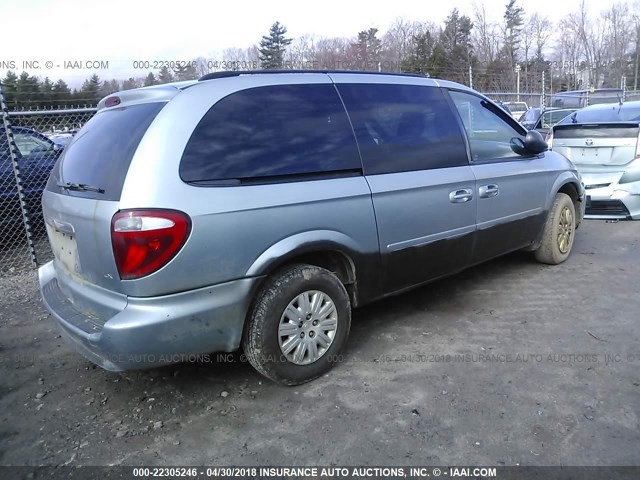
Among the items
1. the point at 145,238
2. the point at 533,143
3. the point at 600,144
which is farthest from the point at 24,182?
the point at 600,144

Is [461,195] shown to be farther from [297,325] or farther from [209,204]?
[209,204]

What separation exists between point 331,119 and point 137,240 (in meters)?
1.46

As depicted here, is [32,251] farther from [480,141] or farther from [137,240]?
[480,141]

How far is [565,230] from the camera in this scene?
5.20m

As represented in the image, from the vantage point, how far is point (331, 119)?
318 centimetres

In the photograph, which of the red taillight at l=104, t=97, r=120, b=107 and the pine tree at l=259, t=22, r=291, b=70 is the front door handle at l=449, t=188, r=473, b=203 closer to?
the red taillight at l=104, t=97, r=120, b=107

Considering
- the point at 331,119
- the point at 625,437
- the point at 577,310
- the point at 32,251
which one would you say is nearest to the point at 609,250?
the point at 577,310

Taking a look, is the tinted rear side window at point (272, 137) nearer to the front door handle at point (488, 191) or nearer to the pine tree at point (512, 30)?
the front door handle at point (488, 191)

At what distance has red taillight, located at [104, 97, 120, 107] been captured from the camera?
3.15m

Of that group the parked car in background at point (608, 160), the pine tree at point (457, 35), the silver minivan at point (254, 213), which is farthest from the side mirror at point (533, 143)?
the pine tree at point (457, 35)

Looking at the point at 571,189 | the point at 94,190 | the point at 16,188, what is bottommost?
the point at 571,189

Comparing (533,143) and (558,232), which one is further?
(558,232)

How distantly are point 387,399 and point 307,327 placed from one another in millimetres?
639

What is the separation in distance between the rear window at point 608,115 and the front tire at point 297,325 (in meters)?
6.00
